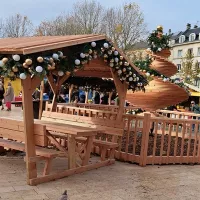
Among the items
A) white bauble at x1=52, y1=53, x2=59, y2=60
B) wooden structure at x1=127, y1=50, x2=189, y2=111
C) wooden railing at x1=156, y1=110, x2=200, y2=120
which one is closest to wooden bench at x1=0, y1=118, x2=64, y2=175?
white bauble at x1=52, y1=53, x2=59, y2=60

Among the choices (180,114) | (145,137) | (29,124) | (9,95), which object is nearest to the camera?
(29,124)

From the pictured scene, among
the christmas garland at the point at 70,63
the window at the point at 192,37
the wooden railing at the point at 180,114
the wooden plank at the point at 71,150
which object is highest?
the window at the point at 192,37

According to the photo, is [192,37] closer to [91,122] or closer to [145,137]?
[91,122]

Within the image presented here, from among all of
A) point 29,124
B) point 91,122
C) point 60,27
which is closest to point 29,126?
point 29,124

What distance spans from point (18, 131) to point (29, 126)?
1.82ft

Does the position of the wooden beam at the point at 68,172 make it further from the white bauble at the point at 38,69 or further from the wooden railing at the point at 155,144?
the white bauble at the point at 38,69

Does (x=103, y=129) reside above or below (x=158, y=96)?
below

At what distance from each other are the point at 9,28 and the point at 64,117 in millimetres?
35018

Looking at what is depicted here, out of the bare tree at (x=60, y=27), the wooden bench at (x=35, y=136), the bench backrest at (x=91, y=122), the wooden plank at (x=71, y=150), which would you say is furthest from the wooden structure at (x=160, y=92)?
the bare tree at (x=60, y=27)

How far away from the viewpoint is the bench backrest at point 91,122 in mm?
7453

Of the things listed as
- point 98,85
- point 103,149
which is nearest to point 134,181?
point 103,149

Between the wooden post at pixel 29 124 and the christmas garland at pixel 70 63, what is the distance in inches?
10.1

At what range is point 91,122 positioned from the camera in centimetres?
790

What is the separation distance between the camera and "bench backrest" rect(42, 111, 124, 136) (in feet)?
24.5
